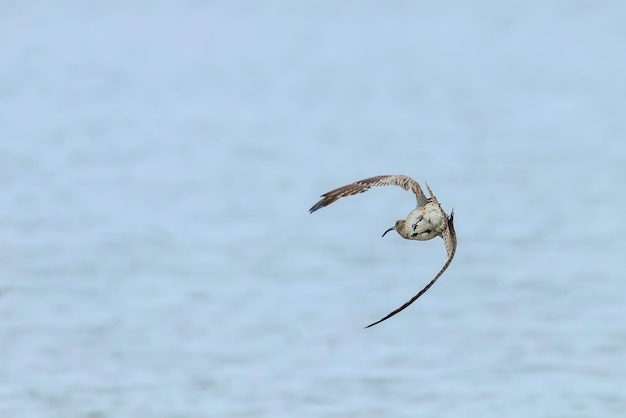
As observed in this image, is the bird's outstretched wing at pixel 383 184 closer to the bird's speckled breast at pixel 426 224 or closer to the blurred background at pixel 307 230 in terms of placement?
the bird's speckled breast at pixel 426 224

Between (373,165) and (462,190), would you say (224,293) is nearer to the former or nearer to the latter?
→ (462,190)

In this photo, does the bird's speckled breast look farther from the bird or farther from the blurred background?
the blurred background

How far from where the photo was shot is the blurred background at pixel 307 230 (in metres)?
16.1

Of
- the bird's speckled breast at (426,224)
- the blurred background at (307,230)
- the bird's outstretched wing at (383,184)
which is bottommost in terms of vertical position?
the bird's speckled breast at (426,224)

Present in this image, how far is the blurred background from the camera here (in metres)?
16.1

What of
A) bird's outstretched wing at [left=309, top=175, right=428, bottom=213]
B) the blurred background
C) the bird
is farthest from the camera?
the blurred background

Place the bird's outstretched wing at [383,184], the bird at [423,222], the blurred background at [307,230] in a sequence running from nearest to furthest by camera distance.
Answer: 1. the bird at [423,222]
2. the bird's outstretched wing at [383,184]
3. the blurred background at [307,230]

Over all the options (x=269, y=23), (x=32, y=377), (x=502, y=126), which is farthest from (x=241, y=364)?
(x=269, y=23)

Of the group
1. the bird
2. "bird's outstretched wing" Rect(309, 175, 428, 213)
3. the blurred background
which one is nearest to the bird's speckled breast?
the bird

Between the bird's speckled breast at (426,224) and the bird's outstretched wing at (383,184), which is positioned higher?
the bird's outstretched wing at (383,184)

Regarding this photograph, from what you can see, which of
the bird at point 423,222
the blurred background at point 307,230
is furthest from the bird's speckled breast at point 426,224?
the blurred background at point 307,230

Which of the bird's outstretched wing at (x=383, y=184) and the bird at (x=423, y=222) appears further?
the bird's outstretched wing at (x=383, y=184)

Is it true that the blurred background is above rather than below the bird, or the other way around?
above

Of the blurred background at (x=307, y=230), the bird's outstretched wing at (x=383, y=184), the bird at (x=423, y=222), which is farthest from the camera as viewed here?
the blurred background at (x=307, y=230)
